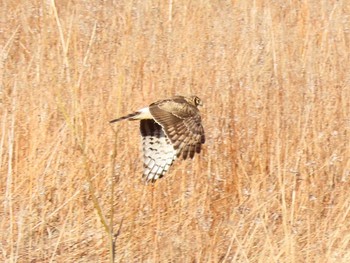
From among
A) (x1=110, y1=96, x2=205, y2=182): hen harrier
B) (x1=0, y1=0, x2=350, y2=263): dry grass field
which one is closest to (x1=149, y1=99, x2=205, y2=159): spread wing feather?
(x1=110, y1=96, x2=205, y2=182): hen harrier

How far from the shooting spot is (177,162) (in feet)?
13.9

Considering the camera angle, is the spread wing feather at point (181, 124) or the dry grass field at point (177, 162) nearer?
the spread wing feather at point (181, 124)

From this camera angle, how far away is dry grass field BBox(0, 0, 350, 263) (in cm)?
380

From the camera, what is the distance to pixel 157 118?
3697 millimetres

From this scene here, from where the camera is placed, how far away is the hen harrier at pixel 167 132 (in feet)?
11.8

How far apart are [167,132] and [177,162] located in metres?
0.62

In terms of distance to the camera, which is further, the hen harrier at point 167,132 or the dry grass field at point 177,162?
the dry grass field at point 177,162

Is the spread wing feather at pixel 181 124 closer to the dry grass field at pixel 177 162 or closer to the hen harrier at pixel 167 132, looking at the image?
the hen harrier at pixel 167 132

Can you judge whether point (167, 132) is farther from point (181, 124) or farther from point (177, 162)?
point (177, 162)

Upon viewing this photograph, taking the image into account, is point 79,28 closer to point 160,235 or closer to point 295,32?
point 295,32

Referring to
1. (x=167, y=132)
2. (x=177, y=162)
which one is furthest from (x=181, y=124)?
(x=177, y=162)

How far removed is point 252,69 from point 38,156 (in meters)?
1.40

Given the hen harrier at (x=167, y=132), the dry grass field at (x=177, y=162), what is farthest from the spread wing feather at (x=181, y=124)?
the dry grass field at (x=177, y=162)

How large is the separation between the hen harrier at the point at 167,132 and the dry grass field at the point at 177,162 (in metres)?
0.15
